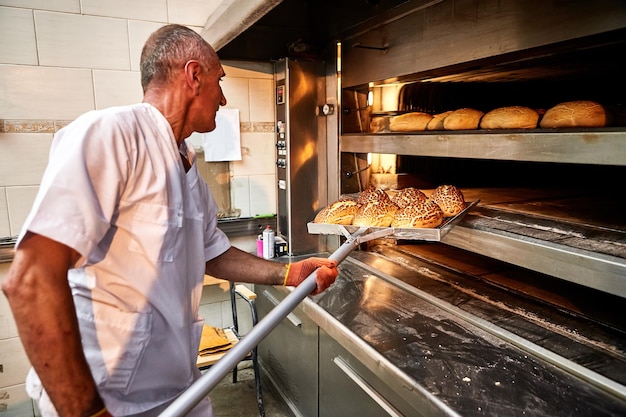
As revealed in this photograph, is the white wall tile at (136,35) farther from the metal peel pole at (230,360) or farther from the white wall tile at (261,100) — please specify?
the metal peel pole at (230,360)

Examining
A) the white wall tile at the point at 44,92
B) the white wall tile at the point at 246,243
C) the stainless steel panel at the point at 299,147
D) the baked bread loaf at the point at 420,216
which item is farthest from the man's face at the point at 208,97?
the white wall tile at the point at 246,243

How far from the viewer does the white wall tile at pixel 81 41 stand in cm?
224

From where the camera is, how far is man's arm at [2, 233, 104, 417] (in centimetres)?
77

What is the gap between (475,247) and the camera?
4.94 ft

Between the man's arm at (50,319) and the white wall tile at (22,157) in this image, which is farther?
the white wall tile at (22,157)

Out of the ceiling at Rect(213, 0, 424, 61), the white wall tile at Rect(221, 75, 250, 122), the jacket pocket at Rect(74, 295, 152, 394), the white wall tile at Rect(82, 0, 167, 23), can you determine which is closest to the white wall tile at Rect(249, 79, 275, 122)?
the white wall tile at Rect(221, 75, 250, 122)

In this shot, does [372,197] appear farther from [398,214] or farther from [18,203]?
[18,203]

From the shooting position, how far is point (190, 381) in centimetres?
118

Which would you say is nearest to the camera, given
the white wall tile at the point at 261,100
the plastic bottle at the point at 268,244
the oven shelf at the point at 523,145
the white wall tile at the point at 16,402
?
the oven shelf at the point at 523,145

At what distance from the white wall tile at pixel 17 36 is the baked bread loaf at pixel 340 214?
1811 mm

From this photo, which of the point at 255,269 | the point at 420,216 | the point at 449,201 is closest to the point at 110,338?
the point at 255,269

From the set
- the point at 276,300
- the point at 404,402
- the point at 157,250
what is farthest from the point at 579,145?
the point at 276,300

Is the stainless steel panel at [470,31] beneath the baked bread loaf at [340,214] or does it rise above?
above

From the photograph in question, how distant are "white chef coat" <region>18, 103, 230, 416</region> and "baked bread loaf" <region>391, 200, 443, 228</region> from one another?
79 centimetres
